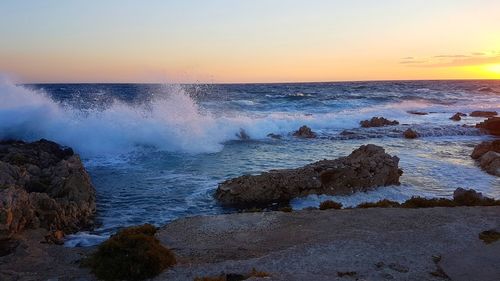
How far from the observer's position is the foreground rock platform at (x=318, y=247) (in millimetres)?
7574

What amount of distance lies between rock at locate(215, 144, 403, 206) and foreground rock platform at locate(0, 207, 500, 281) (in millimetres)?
2751

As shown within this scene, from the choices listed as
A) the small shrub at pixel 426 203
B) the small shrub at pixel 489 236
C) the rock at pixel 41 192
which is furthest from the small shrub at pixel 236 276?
the small shrub at pixel 426 203

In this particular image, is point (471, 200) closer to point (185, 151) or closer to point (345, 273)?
point (345, 273)

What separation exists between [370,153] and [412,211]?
20.8 feet

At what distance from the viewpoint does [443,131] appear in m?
33.7

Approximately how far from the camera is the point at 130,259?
24.9 ft

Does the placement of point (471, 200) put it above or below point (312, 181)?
below

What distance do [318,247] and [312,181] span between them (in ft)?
20.2

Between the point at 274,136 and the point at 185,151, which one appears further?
the point at 274,136

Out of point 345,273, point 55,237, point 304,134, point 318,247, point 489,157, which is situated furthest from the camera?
point 304,134

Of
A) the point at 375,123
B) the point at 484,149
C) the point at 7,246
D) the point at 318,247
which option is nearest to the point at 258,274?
the point at 318,247

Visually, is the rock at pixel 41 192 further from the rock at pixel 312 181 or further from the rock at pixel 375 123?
the rock at pixel 375 123

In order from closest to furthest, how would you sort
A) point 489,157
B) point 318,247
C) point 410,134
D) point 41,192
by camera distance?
point 318,247, point 41,192, point 489,157, point 410,134

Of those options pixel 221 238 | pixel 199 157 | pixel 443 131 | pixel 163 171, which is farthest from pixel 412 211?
pixel 443 131
